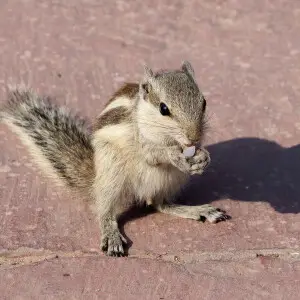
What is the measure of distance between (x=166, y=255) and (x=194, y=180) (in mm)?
753

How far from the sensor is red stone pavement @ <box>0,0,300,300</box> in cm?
324

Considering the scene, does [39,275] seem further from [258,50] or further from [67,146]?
[258,50]

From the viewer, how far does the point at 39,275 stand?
3.21 meters

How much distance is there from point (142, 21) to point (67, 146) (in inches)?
57.9

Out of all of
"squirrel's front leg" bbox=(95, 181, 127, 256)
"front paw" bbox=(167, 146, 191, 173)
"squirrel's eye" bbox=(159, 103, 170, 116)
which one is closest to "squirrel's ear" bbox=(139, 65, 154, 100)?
"squirrel's eye" bbox=(159, 103, 170, 116)

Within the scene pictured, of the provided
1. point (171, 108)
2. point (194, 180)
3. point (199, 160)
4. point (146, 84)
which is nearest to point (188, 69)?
point (146, 84)

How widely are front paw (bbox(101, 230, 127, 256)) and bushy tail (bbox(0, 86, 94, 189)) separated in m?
0.42

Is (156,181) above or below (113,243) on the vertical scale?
above

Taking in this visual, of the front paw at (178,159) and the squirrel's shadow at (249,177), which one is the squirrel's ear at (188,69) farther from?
the squirrel's shadow at (249,177)

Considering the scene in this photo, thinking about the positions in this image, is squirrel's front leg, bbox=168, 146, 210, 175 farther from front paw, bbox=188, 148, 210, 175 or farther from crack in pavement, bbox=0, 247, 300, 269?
crack in pavement, bbox=0, 247, 300, 269

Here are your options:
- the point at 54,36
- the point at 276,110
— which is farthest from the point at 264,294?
the point at 54,36

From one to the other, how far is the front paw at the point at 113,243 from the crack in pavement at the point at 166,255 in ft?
0.11

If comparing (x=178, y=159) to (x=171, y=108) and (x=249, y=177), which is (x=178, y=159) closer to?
(x=171, y=108)

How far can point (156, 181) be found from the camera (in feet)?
12.2
